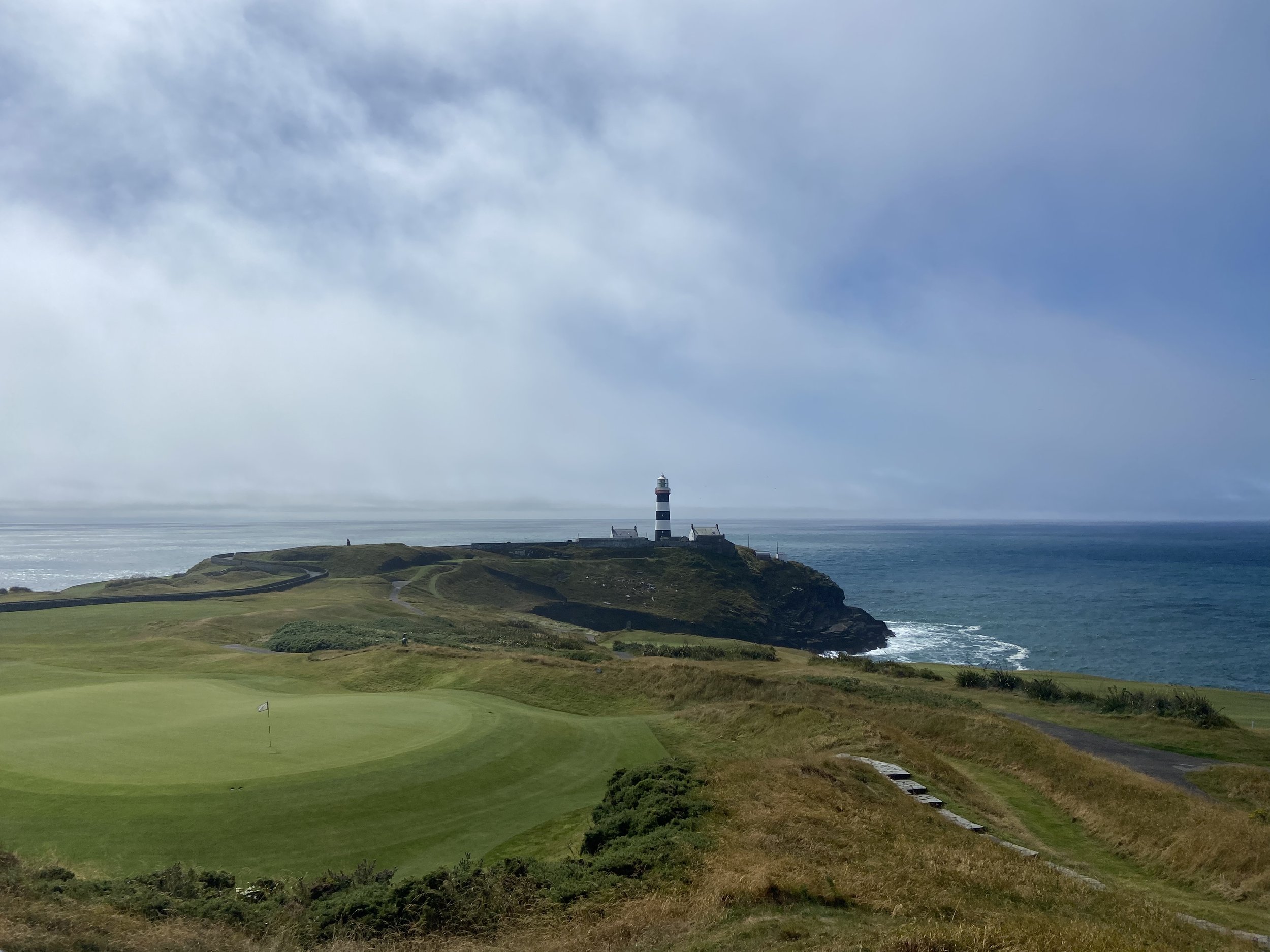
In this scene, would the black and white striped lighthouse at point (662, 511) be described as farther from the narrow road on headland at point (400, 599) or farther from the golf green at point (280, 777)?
the golf green at point (280, 777)

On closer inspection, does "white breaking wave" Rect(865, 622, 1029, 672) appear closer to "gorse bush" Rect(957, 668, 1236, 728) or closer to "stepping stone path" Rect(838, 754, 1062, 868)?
"gorse bush" Rect(957, 668, 1236, 728)

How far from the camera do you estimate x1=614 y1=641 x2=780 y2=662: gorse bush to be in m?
43.4

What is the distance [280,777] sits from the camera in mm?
15188

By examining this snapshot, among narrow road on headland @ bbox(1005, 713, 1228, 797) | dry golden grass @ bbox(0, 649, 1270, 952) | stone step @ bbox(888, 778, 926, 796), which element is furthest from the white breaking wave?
stone step @ bbox(888, 778, 926, 796)

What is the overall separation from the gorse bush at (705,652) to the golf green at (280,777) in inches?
809

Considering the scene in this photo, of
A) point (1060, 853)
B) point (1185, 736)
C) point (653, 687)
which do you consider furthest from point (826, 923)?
point (1185, 736)

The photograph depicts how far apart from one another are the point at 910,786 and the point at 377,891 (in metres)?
11.8

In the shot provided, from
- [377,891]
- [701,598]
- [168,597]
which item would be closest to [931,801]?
[377,891]

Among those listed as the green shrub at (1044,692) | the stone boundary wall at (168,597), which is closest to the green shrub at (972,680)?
the green shrub at (1044,692)

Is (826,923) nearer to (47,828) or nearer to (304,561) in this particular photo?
(47,828)

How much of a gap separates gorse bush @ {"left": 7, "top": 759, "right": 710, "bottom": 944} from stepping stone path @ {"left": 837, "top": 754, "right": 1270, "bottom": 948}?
605cm

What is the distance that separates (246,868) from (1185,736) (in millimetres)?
28662

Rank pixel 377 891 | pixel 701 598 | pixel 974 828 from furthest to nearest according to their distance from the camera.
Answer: pixel 701 598
pixel 974 828
pixel 377 891

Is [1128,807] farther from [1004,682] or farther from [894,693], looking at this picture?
[1004,682]
